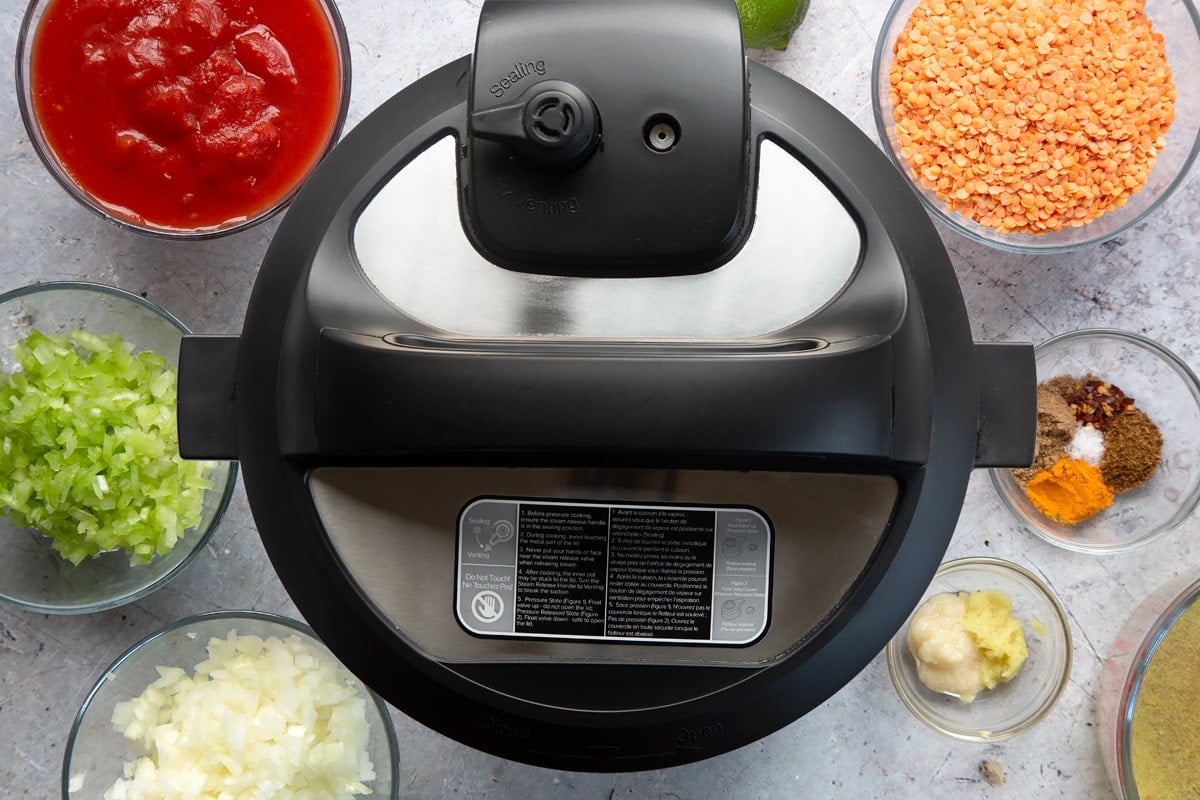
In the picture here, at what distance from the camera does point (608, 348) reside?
719 mm

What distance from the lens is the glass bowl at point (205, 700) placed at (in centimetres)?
110

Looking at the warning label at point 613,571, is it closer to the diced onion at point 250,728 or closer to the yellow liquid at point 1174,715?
the diced onion at point 250,728

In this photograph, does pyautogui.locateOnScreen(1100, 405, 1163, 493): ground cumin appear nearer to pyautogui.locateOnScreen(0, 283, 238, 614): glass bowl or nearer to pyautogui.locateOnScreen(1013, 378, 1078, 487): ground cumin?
pyautogui.locateOnScreen(1013, 378, 1078, 487): ground cumin

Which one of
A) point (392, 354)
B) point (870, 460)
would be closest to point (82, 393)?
point (392, 354)

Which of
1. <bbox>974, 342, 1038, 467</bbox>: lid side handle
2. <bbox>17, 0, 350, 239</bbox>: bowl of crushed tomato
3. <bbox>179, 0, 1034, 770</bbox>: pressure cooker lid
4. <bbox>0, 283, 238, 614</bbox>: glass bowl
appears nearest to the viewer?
<bbox>179, 0, 1034, 770</bbox>: pressure cooker lid

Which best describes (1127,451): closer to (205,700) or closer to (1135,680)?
(1135,680)

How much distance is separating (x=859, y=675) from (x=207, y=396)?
31.3 inches

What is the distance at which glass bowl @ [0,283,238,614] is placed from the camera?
46.4 inches

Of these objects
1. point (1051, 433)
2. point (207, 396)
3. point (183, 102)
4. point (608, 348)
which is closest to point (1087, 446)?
point (1051, 433)

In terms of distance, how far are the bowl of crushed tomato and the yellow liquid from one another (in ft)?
3.62

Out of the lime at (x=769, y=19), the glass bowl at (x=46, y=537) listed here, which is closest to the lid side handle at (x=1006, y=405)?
the lime at (x=769, y=19)

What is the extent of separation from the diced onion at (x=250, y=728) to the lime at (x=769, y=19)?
Answer: 83 centimetres

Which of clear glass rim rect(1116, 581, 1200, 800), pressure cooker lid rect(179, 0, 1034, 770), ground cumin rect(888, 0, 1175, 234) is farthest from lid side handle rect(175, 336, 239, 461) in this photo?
clear glass rim rect(1116, 581, 1200, 800)

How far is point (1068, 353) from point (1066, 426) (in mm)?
100
